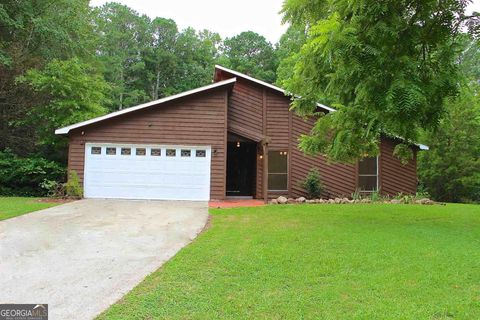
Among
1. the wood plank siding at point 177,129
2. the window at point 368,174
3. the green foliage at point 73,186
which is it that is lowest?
the green foliage at point 73,186

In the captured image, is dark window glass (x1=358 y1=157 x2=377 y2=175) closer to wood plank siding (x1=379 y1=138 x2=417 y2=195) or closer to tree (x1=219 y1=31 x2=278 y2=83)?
wood plank siding (x1=379 y1=138 x2=417 y2=195)

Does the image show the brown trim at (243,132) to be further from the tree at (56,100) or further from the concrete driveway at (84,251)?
the tree at (56,100)

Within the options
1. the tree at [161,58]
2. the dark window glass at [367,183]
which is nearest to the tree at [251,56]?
the tree at [161,58]

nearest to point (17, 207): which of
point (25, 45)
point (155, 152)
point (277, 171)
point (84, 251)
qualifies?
point (155, 152)

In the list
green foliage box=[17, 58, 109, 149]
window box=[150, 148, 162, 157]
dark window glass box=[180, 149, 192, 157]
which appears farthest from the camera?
green foliage box=[17, 58, 109, 149]

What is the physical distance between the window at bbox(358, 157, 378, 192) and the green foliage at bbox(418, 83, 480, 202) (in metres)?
5.92

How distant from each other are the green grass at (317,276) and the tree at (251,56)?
33280 mm

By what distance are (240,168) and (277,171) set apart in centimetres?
283

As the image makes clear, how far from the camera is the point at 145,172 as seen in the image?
14.2 m

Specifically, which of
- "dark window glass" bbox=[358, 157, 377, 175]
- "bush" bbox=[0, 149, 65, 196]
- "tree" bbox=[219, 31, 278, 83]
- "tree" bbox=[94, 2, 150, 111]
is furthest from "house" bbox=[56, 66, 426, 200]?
"tree" bbox=[219, 31, 278, 83]

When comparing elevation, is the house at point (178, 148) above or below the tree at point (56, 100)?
below

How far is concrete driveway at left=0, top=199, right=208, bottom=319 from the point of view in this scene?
13.8 feet

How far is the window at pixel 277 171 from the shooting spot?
15.5 metres

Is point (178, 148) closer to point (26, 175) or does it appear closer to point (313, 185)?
point (313, 185)
